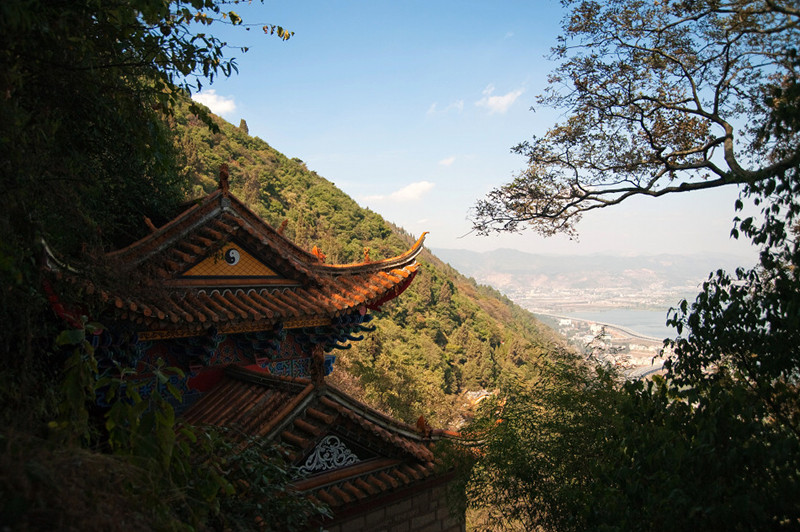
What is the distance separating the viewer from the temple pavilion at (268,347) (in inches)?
201

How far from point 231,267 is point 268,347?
1.03 meters

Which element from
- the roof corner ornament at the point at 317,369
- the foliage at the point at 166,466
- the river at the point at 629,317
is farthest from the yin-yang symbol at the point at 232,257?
the river at the point at 629,317

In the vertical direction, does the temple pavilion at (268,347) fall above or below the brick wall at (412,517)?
above

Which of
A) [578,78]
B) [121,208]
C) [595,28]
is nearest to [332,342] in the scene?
[121,208]

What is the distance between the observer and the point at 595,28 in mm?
6609

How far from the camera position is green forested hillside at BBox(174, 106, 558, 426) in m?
20.8

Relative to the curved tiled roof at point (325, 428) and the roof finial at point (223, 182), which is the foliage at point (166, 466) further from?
the roof finial at point (223, 182)

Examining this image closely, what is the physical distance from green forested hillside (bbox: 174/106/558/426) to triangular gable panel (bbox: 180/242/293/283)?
39.1ft

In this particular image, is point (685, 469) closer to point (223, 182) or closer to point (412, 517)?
point (412, 517)

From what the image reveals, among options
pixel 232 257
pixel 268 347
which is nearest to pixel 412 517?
pixel 268 347

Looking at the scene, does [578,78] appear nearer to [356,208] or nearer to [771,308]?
[771,308]

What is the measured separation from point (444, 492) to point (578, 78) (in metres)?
5.09

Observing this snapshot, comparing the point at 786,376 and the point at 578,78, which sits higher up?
the point at 578,78

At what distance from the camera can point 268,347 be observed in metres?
6.59
